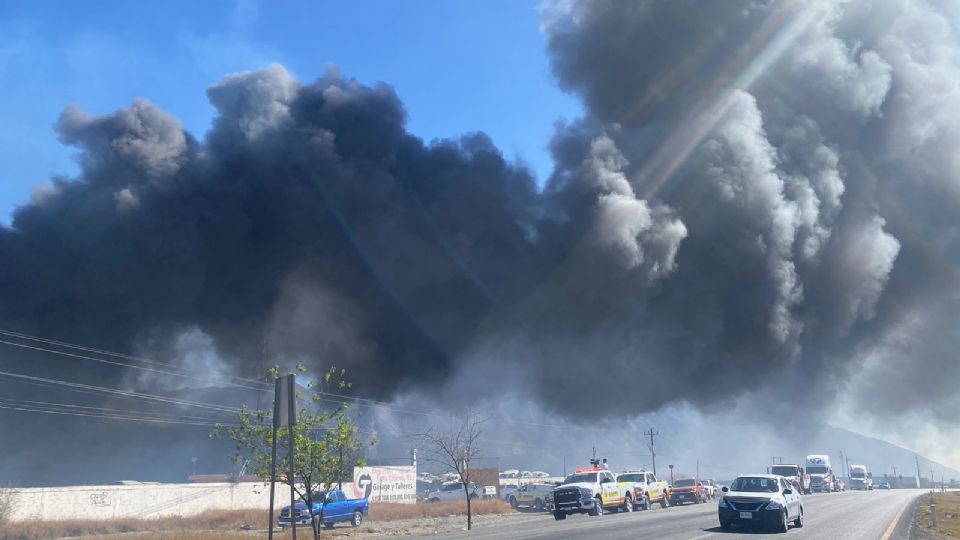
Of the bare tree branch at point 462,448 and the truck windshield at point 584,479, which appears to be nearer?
the truck windshield at point 584,479

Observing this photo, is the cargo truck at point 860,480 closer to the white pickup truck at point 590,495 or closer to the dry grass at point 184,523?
the dry grass at point 184,523

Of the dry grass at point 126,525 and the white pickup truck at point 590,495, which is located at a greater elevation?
the white pickup truck at point 590,495

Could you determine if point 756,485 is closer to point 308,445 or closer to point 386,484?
point 308,445

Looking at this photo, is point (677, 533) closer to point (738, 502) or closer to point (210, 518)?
point (738, 502)

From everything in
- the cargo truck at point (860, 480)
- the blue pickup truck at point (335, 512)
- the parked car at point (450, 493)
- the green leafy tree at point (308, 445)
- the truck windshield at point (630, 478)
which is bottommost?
the cargo truck at point (860, 480)

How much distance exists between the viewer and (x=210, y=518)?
3697cm

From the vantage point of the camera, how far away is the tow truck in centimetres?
2984

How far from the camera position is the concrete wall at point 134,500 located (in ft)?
112

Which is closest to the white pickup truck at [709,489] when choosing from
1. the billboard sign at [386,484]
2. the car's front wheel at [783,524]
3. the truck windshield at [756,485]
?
the billboard sign at [386,484]

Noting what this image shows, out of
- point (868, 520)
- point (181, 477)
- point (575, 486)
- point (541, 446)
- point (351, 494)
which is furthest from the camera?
point (541, 446)

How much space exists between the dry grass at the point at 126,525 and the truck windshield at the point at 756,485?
2191 centimetres

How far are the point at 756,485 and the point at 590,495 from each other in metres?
11.2

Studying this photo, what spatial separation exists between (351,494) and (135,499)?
532 inches

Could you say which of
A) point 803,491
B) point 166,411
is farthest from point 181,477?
point 803,491
